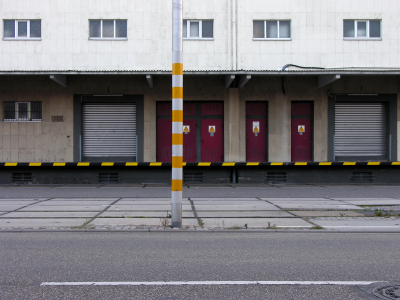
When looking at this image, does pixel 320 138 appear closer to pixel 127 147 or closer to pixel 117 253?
pixel 127 147

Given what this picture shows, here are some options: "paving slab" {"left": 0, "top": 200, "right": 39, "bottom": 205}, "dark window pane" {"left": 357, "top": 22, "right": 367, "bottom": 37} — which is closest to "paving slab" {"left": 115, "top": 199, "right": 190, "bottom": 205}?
"paving slab" {"left": 0, "top": 200, "right": 39, "bottom": 205}

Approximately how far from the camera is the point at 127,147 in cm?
1809

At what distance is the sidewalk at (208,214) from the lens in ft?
25.6

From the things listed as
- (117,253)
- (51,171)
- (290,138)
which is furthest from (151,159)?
(117,253)

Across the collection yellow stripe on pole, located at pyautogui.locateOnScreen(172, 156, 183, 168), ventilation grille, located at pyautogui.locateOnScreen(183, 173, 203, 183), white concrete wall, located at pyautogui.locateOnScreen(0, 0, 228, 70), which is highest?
white concrete wall, located at pyautogui.locateOnScreen(0, 0, 228, 70)

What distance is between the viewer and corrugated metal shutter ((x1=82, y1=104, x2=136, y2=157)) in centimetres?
1805

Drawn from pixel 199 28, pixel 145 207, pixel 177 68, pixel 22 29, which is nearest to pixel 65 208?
pixel 145 207

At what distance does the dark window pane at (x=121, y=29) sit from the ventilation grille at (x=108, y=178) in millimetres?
6478

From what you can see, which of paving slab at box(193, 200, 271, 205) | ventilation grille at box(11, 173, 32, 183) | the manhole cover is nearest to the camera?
the manhole cover

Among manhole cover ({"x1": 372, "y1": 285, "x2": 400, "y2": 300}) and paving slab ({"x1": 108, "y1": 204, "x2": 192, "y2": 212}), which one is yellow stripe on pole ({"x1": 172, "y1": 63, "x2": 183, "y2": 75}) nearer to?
paving slab ({"x1": 108, "y1": 204, "x2": 192, "y2": 212})

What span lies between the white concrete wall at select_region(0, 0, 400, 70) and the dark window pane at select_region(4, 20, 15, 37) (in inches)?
9.1

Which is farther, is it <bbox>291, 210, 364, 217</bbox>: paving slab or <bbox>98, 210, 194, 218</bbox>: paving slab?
<bbox>291, 210, 364, 217</bbox>: paving slab

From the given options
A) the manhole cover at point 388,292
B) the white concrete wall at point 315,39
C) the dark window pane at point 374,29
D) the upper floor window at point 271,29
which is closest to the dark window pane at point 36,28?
the white concrete wall at point 315,39

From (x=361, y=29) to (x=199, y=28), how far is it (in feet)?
25.2
